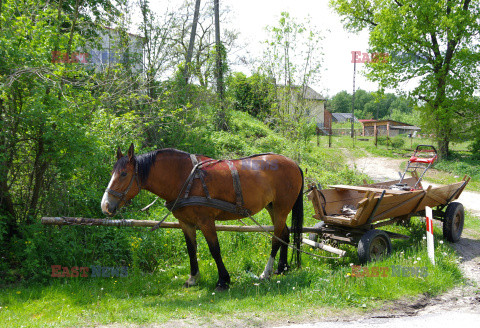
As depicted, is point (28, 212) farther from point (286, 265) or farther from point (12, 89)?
point (286, 265)

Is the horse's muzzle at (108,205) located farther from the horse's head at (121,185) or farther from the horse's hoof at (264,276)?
the horse's hoof at (264,276)

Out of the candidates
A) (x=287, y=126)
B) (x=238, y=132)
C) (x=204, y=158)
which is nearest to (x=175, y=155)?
(x=204, y=158)

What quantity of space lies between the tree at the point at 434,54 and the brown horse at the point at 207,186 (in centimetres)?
1802

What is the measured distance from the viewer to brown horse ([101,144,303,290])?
451 centimetres

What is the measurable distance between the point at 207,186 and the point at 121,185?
3.62 ft

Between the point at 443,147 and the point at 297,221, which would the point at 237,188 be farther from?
the point at 443,147

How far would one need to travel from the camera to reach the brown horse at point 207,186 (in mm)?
4512

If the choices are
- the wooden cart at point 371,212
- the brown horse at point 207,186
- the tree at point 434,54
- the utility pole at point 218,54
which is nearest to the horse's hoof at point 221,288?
the brown horse at point 207,186

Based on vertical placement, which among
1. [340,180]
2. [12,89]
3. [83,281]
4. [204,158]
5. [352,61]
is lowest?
[83,281]

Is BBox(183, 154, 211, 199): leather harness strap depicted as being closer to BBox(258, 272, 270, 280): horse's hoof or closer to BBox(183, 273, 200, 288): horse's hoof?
BBox(183, 273, 200, 288): horse's hoof

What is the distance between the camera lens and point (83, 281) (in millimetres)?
5203

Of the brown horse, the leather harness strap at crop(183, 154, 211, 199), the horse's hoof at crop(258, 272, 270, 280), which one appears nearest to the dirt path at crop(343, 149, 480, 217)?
the brown horse

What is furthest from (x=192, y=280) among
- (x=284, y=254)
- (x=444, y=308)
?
(x=444, y=308)

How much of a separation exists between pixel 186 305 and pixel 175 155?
193cm
